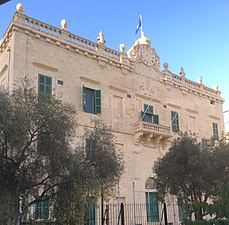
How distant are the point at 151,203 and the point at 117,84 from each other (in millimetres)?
7613

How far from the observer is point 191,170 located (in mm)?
15492

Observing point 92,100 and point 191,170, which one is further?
point 92,100

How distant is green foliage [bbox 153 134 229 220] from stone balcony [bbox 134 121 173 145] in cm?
504

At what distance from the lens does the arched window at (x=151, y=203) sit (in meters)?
21.1

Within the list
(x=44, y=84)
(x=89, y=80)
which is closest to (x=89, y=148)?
(x=44, y=84)

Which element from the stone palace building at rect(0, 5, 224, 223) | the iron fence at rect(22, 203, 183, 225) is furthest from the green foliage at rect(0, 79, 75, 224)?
the stone palace building at rect(0, 5, 224, 223)

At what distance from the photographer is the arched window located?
69.4 feet

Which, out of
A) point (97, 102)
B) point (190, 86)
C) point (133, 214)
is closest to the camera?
point (133, 214)

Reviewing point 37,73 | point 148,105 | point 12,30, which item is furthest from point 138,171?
point 12,30

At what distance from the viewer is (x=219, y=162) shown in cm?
1597

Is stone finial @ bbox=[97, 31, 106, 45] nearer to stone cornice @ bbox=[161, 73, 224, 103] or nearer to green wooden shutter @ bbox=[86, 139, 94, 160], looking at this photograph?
stone cornice @ bbox=[161, 73, 224, 103]

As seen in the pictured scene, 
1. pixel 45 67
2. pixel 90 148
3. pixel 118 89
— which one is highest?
pixel 45 67

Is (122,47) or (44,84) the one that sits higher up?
(122,47)

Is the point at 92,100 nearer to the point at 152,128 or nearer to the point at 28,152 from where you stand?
the point at 152,128
